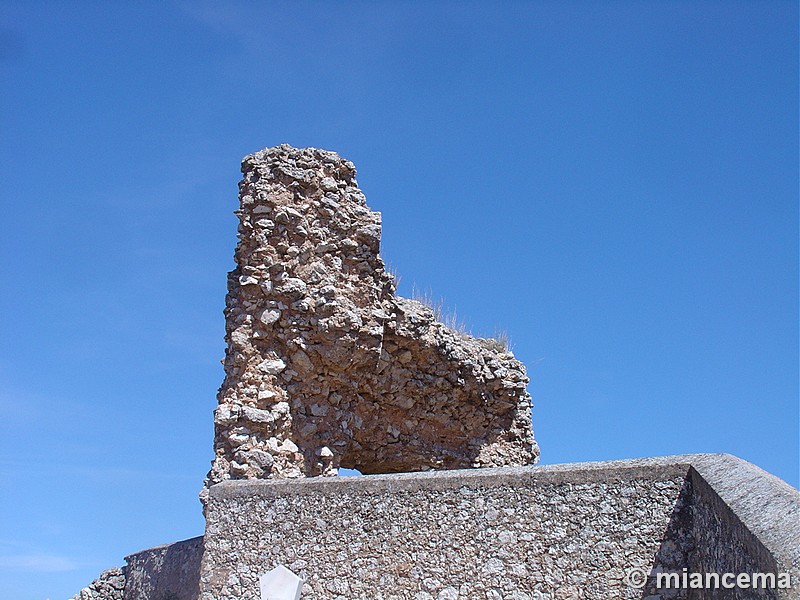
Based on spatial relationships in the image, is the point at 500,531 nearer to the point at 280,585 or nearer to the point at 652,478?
the point at 652,478

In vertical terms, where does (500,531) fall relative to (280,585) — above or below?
above

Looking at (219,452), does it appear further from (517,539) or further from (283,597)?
(517,539)

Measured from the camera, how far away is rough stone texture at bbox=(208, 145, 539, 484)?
381 inches

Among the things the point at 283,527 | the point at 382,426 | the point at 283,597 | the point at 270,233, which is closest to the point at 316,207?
the point at 270,233

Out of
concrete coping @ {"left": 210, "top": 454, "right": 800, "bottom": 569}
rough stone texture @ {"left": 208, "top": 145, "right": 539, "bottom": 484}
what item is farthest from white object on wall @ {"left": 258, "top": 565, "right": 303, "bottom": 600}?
rough stone texture @ {"left": 208, "top": 145, "right": 539, "bottom": 484}

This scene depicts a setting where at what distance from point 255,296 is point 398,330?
2.10 m

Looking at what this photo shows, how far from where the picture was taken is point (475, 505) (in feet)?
22.4

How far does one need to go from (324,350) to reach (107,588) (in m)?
4.31

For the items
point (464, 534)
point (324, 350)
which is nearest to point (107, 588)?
point (324, 350)

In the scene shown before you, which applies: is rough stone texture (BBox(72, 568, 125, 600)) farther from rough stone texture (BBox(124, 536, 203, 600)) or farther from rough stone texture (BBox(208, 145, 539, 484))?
rough stone texture (BBox(208, 145, 539, 484))

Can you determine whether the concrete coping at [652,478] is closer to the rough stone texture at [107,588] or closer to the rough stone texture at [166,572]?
the rough stone texture at [166,572]

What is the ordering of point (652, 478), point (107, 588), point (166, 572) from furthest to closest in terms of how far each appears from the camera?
point (107, 588), point (166, 572), point (652, 478)

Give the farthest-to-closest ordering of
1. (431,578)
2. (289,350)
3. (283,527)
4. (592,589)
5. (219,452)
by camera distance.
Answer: (289,350) → (219,452) → (283,527) → (431,578) → (592,589)

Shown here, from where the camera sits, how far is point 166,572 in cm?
983
